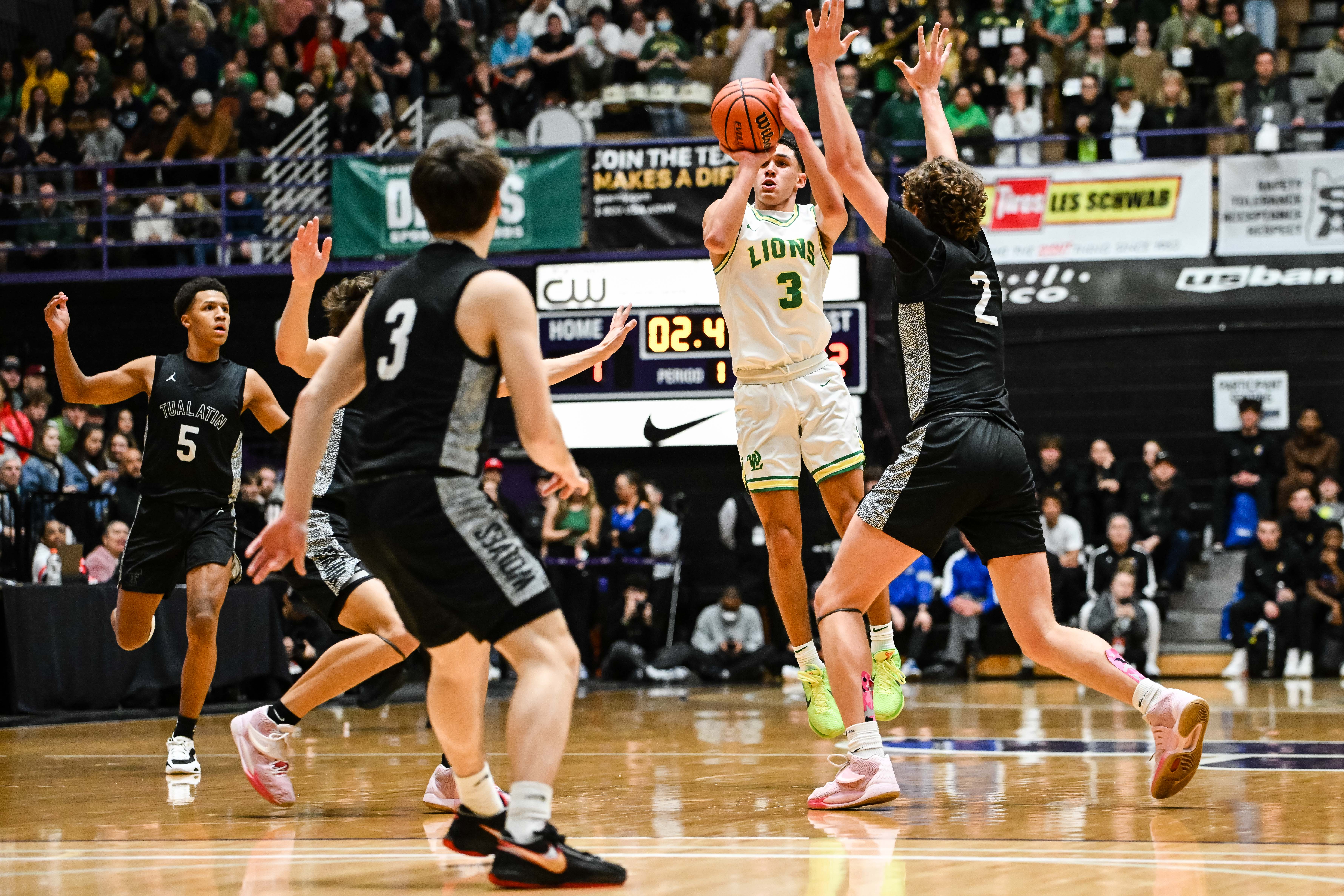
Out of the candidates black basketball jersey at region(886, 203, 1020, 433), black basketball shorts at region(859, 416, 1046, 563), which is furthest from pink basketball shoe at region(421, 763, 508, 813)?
black basketball jersey at region(886, 203, 1020, 433)

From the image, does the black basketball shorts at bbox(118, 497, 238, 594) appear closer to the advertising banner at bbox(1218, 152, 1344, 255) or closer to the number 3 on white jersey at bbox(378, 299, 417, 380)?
the number 3 on white jersey at bbox(378, 299, 417, 380)

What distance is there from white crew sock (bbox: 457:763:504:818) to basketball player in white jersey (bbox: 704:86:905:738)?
2633 millimetres

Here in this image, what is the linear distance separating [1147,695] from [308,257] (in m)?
3.33

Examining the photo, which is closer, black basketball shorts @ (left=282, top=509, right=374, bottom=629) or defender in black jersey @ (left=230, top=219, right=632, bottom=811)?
defender in black jersey @ (left=230, top=219, right=632, bottom=811)

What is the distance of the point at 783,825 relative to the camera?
16.9ft

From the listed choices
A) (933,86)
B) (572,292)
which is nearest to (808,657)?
(933,86)

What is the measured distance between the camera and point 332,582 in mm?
6355

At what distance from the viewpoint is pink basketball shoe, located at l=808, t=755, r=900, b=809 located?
5445 mm

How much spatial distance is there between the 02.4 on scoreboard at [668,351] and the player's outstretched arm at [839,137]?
8.87 m

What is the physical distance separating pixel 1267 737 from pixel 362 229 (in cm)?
1131

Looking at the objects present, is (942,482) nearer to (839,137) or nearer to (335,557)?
(839,137)

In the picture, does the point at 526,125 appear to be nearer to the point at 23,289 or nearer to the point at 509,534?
the point at 23,289

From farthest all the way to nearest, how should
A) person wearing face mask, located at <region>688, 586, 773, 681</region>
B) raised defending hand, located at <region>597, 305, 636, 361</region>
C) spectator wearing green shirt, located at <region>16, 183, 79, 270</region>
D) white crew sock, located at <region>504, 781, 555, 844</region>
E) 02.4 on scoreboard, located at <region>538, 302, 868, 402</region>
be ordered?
spectator wearing green shirt, located at <region>16, 183, 79, 270</region>, person wearing face mask, located at <region>688, 586, 773, 681</region>, 02.4 on scoreboard, located at <region>538, 302, 868, 402</region>, raised defending hand, located at <region>597, 305, 636, 361</region>, white crew sock, located at <region>504, 781, 555, 844</region>

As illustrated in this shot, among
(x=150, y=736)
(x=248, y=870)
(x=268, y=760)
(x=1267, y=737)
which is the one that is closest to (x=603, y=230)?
(x=150, y=736)
